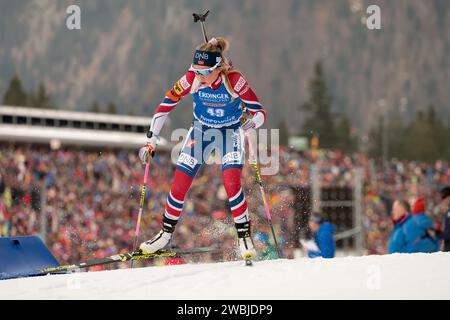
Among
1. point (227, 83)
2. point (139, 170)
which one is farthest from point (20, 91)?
point (227, 83)

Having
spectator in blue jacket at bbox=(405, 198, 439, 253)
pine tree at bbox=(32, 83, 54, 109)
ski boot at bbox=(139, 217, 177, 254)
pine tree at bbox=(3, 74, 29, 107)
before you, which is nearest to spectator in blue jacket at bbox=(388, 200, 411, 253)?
spectator in blue jacket at bbox=(405, 198, 439, 253)

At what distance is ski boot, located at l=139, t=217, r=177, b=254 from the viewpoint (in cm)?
754

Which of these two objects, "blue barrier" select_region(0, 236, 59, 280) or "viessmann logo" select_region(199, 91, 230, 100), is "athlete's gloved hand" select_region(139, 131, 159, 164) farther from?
"blue barrier" select_region(0, 236, 59, 280)

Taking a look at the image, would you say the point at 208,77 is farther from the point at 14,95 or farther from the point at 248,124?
the point at 14,95

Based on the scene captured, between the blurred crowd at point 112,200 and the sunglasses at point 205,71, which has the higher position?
the sunglasses at point 205,71

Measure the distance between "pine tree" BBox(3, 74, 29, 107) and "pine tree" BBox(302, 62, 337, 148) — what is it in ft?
117

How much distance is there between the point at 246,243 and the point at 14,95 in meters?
89.5

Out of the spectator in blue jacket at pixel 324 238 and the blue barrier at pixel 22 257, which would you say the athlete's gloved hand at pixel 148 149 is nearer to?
the blue barrier at pixel 22 257

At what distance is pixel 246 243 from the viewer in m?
7.24

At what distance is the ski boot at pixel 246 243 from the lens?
7059mm

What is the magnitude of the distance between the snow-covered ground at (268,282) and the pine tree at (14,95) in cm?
8884

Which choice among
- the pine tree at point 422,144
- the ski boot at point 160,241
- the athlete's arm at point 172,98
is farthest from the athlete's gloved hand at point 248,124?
the pine tree at point 422,144

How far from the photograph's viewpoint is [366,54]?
167875mm
